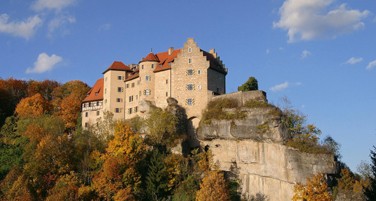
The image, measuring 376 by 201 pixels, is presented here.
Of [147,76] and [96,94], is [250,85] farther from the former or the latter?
[96,94]

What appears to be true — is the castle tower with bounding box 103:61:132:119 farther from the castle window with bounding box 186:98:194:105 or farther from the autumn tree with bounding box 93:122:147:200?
the castle window with bounding box 186:98:194:105

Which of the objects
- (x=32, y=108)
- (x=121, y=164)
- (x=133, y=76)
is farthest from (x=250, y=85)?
(x=32, y=108)

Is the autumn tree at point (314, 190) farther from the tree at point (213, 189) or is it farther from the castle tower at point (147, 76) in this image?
the castle tower at point (147, 76)

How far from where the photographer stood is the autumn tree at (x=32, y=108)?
7726 cm

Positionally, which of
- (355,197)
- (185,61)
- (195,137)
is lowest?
(355,197)

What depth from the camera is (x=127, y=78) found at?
72938mm

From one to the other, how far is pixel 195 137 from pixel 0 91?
39.3 meters

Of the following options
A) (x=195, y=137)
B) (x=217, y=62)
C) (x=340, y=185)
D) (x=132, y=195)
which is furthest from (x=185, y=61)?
(x=340, y=185)

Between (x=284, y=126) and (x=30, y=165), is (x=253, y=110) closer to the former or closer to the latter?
(x=284, y=126)

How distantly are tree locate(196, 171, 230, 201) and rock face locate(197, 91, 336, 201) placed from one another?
4672 millimetres

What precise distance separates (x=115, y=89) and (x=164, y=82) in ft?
29.2

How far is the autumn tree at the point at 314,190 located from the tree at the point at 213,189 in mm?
7753

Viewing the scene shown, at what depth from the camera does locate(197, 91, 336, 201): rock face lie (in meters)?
56.3

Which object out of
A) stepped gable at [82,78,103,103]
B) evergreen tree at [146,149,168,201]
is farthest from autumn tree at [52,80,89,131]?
evergreen tree at [146,149,168,201]
